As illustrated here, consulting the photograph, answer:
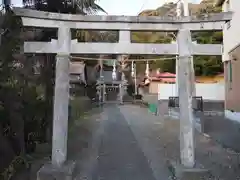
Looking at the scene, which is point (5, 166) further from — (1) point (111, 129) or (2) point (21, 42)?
(1) point (111, 129)

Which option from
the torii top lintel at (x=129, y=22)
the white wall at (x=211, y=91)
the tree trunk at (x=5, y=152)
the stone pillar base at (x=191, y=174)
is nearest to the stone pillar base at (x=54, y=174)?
the tree trunk at (x=5, y=152)

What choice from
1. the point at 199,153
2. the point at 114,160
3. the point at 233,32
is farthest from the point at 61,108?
the point at 233,32

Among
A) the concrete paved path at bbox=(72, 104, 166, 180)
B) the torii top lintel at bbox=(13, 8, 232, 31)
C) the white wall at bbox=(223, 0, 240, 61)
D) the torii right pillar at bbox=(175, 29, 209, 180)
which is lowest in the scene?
the concrete paved path at bbox=(72, 104, 166, 180)

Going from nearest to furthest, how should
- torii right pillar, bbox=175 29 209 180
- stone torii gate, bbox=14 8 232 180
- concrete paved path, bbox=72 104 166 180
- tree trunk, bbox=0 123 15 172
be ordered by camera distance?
torii right pillar, bbox=175 29 209 180 < stone torii gate, bbox=14 8 232 180 < concrete paved path, bbox=72 104 166 180 < tree trunk, bbox=0 123 15 172

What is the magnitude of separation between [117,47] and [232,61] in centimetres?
1050

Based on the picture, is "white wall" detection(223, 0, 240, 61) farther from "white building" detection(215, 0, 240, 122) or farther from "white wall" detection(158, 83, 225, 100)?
"white wall" detection(158, 83, 225, 100)

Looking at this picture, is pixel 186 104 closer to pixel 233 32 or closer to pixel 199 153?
pixel 199 153

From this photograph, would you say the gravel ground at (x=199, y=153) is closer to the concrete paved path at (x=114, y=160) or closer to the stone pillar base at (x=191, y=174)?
the concrete paved path at (x=114, y=160)

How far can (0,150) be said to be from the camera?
845 centimetres

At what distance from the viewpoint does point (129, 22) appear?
8172mm

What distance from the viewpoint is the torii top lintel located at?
8.07 meters

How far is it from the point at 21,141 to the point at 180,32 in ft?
17.0

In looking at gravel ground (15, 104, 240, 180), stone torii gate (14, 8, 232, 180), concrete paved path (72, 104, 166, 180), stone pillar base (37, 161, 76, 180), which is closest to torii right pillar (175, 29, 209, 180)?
stone torii gate (14, 8, 232, 180)

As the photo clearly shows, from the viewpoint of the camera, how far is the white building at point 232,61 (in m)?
15.5
